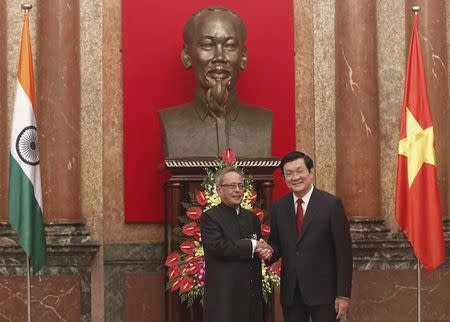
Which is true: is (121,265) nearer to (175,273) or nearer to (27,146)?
(175,273)

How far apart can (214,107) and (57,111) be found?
4.26 ft

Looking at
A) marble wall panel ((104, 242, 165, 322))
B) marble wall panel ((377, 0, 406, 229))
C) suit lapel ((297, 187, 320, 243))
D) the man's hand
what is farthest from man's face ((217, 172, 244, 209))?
marble wall panel ((377, 0, 406, 229))

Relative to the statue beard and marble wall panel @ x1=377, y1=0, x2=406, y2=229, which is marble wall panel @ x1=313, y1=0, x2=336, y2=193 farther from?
the statue beard

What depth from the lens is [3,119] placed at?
797cm

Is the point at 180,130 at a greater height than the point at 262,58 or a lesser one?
lesser

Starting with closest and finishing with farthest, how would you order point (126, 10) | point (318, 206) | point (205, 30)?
point (318, 206)
point (205, 30)
point (126, 10)

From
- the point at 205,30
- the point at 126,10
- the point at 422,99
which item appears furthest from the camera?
the point at 126,10

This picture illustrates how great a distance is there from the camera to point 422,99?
6871 millimetres

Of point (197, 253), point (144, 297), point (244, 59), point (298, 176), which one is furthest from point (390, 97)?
point (298, 176)

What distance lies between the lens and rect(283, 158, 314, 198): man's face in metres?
5.46

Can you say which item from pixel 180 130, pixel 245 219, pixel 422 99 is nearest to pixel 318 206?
pixel 245 219

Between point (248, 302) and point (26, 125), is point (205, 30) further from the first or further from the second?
point (248, 302)

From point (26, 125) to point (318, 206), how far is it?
2.43 m

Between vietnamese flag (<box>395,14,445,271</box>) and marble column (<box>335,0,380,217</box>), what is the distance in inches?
53.5
